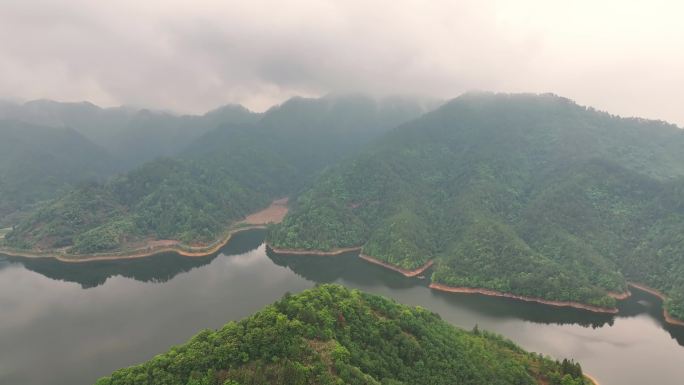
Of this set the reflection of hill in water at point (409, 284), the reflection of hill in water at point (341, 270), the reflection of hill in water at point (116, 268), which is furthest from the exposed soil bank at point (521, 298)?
the reflection of hill in water at point (116, 268)

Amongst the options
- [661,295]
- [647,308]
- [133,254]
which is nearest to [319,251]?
[133,254]

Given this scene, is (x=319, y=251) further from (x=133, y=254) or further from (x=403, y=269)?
(x=133, y=254)

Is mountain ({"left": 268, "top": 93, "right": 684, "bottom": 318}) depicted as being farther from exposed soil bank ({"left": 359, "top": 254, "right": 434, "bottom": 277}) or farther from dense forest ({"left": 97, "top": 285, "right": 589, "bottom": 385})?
dense forest ({"left": 97, "top": 285, "right": 589, "bottom": 385})

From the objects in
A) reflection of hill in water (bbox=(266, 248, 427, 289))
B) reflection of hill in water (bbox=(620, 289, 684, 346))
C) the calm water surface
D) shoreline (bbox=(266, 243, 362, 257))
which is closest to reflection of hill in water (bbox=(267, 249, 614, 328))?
reflection of hill in water (bbox=(266, 248, 427, 289))

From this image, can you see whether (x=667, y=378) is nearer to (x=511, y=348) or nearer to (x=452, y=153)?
(x=511, y=348)

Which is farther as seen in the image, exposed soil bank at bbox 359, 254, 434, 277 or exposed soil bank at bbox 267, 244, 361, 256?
exposed soil bank at bbox 267, 244, 361, 256

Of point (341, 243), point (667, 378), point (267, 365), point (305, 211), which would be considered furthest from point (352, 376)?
point (305, 211)
